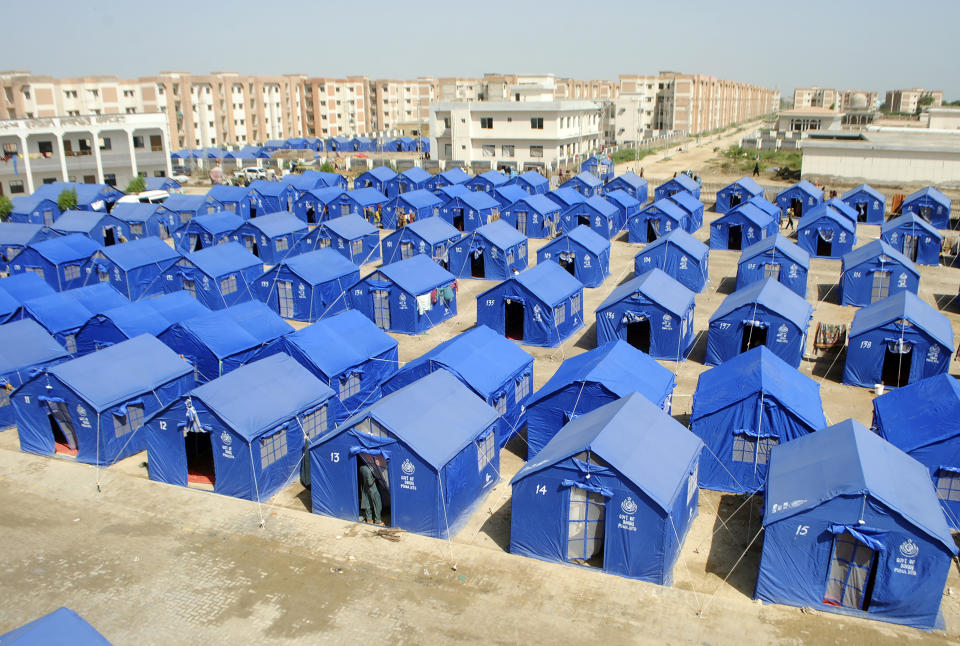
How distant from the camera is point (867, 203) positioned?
45.4m

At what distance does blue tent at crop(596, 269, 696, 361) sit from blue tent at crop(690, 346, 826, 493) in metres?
6.82

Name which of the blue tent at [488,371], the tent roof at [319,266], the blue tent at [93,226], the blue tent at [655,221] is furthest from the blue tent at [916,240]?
the blue tent at [93,226]

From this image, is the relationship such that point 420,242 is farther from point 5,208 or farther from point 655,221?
point 5,208

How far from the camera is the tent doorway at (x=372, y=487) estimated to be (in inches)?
580

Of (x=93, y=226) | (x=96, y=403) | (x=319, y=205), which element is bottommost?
(x=96, y=403)

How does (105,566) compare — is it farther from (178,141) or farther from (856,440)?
(178,141)

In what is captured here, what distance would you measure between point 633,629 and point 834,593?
3.32 metres

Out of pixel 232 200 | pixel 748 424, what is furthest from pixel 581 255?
pixel 232 200

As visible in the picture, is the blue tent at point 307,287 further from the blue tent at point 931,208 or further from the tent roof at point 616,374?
the blue tent at point 931,208

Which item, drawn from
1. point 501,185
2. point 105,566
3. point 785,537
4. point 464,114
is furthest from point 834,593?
point 464,114

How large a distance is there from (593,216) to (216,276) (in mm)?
20907

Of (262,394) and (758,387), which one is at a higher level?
(758,387)

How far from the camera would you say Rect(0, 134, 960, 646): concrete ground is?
470 inches

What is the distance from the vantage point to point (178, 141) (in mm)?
92188
